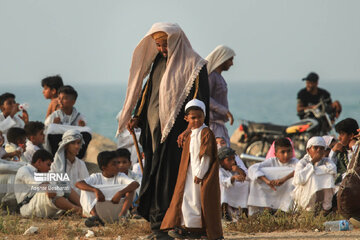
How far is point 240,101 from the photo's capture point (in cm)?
8069

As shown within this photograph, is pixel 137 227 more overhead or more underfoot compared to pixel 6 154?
more underfoot

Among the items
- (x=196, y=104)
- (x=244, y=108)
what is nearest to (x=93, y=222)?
(x=196, y=104)

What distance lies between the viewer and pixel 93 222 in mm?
8398

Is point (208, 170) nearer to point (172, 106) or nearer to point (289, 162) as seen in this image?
point (172, 106)

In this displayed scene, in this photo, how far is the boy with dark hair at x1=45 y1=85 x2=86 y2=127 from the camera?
10883 mm

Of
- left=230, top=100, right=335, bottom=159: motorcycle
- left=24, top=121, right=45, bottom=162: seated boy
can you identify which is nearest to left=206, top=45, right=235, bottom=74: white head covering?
left=24, top=121, right=45, bottom=162: seated boy

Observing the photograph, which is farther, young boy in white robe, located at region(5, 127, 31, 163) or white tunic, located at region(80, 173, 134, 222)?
young boy in white robe, located at region(5, 127, 31, 163)

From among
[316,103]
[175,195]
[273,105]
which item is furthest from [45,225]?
[273,105]

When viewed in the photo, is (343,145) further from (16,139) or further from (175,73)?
(16,139)

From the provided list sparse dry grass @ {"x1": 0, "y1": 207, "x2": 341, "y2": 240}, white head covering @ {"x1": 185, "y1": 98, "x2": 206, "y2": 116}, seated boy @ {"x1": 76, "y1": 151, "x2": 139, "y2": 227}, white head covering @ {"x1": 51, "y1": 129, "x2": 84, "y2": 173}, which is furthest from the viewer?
white head covering @ {"x1": 51, "y1": 129, "x2": 84, "y2": 173}

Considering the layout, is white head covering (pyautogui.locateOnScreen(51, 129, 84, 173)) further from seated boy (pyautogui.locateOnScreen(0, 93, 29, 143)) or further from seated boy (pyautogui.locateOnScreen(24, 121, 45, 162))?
seated boy (pyautogui.locateOnScreen(0, 93, 29, 143))

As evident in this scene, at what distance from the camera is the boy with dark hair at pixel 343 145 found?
9.02 m

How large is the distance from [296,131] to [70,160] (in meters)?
6.23

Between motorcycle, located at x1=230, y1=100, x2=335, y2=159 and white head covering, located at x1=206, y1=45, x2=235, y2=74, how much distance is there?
→ 463cm
